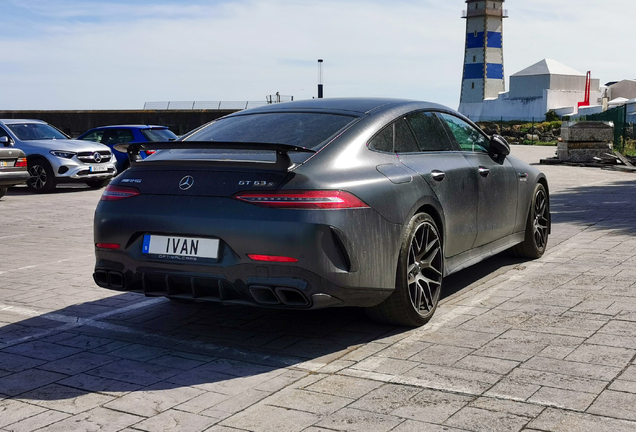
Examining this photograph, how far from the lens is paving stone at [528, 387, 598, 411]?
12.3ft

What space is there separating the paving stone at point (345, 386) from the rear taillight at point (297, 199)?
0.95m

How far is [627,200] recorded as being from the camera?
44.7ft

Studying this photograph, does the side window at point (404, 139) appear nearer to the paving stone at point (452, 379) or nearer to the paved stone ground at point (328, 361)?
the paved stone ground at point (328, 361)

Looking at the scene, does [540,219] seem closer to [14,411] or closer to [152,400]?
[152,400]

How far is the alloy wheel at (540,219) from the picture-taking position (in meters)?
7.66

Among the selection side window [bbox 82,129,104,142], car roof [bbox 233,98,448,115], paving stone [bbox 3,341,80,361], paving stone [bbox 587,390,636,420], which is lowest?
paving stone [bbox 3,341,80,361]

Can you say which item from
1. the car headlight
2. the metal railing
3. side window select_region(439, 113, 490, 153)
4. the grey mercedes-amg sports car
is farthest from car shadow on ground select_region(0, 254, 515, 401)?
the metal railing

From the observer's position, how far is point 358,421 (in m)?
3.59

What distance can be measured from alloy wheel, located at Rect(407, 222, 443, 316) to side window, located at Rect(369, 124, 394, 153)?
554mm

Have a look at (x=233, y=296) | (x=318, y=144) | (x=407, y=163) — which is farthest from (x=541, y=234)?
(x=233, y=296)

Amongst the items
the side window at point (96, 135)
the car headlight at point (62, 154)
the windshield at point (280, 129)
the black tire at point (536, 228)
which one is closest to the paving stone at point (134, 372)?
the windshield at point (280, 129)

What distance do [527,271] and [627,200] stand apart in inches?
287

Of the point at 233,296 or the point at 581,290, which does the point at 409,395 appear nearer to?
the point at 233,296

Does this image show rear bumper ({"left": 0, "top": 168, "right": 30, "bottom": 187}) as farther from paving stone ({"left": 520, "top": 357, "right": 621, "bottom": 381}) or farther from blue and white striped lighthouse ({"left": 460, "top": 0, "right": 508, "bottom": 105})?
blue and white striped lighthouse ({"left": 460, "top": 0, "right": 508, "bottom": 105})
